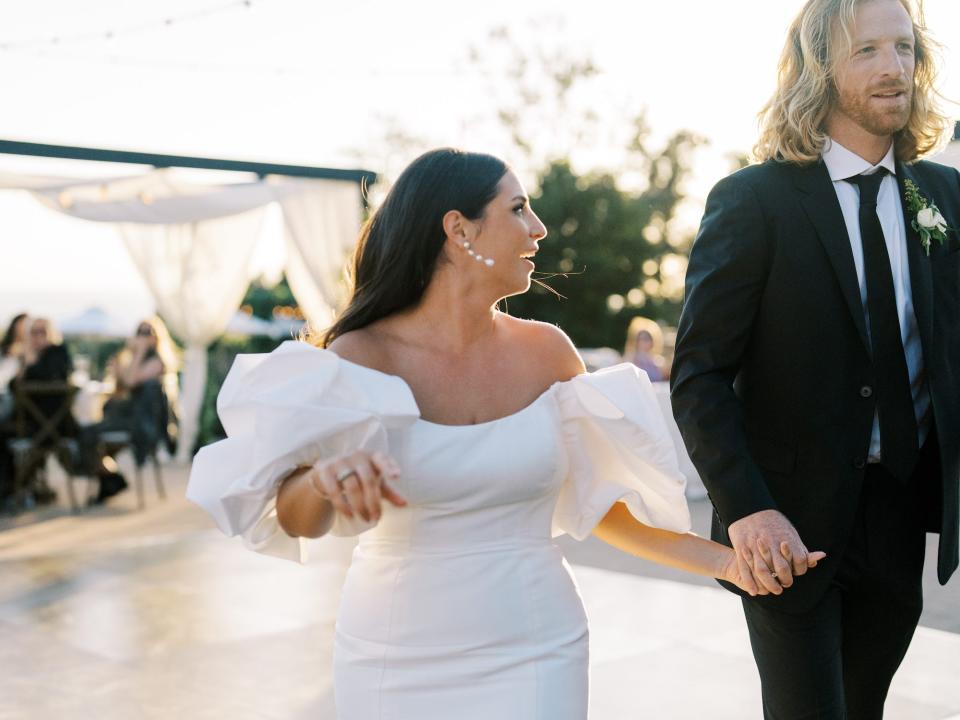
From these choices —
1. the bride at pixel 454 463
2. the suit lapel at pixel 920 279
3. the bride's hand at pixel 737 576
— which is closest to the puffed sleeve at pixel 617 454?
the bride at pixel 454 463

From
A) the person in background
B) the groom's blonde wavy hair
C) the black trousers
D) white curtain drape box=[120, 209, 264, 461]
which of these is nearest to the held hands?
the black trousers

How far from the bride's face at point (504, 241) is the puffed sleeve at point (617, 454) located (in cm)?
28

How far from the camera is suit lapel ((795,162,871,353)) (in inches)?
93.9

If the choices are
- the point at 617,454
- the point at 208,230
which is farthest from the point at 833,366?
the point at 208,230

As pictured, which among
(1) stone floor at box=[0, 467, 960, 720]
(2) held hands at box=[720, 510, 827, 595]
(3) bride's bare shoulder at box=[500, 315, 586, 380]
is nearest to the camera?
(2) held hands at box=[720, 510, 827, 595]

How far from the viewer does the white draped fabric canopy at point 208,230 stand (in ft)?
36.8

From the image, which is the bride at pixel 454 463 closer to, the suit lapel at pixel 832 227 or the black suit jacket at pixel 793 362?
the black suit jacket at pixel 793 362

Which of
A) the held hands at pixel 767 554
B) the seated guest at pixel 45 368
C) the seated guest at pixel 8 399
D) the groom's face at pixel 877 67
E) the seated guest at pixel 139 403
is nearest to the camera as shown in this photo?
the held hands at pixel 767 554

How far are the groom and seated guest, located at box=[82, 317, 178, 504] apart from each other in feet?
30.0

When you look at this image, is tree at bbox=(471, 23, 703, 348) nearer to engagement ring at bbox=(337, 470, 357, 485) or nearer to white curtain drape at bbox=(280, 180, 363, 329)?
white curtain drape at bbox=(280, 180, 363, 329)

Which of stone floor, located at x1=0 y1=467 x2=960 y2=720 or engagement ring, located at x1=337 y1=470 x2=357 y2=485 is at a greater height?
engagement ring, located at x1=337 y1=470 x2=357 y2=485

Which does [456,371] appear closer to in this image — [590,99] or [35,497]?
[35,497]

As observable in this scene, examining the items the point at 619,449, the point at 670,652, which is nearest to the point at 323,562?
the point at 670,652

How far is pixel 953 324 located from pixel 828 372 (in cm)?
30
